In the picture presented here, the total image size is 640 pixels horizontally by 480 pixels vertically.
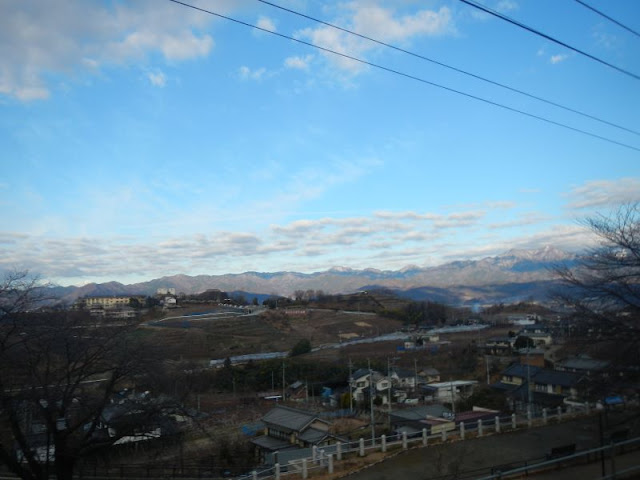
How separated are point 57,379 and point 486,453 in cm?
1042

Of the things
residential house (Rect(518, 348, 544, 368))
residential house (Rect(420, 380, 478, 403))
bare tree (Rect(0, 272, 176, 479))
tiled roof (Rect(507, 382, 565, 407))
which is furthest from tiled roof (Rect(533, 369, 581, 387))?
bare tree (Rect(0, 272, 176, 479))

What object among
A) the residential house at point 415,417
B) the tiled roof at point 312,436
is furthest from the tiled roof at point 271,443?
the residential house at point 415,417

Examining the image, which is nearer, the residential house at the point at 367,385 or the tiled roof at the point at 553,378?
the tiled roof at the point at 553,378

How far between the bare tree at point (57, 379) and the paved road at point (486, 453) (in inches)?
217

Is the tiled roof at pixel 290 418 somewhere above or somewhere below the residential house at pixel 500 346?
above

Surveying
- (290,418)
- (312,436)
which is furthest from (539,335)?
(312,436)

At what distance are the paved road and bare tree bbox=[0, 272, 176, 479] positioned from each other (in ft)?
18.1

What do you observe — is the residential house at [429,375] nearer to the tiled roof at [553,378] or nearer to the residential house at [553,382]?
the tiled roof at [553,378]

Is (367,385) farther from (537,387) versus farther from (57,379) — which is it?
(57,379)

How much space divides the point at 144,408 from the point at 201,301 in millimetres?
96328

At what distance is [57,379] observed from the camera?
900 centimetres

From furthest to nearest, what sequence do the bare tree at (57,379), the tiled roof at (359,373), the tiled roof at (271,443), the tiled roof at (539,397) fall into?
the tiled roof at (359,373) < the tiled roof at (539,397) < the tiled roof at (271,443) < the bare tree at (57,379)

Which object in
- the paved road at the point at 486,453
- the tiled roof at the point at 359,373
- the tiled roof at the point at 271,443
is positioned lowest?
the tiled roof at the point at 359,373

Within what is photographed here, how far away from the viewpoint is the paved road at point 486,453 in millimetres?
11219
